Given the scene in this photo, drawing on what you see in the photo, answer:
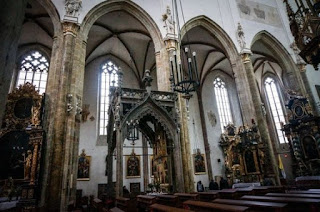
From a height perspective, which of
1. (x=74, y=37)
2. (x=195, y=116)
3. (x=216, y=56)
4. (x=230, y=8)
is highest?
(x=230, y=8)

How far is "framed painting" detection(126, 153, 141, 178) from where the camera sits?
15.8 metres

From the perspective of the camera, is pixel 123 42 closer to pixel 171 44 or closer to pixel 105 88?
pixel 105 88

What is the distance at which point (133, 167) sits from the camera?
1606cm

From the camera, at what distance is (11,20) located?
1.45 m

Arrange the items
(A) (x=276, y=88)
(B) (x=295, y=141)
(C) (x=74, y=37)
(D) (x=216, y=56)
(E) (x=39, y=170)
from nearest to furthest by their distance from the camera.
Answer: (E) (x=39, y=170)
(C) (x=74, y=37)
(B) (x=295, y=141)
(D) (x=216, y=56)
(A) (x=276, y=88)

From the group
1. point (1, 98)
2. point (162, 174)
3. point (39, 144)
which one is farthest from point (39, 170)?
point (1, 98)

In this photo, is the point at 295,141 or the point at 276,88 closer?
the point at 295,141

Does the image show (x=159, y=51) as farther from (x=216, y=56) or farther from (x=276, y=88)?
(x=276, y=88)

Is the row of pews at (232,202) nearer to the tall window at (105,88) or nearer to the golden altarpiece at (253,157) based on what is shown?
the golden altarpiece at (253,157)

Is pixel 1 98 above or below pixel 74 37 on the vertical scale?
below

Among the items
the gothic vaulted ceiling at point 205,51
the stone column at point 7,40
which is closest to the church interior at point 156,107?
the stone column at point 7,40

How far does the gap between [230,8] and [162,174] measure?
14006 millimetres

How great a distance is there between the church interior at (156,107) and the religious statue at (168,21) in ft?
0.22

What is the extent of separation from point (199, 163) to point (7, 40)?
18377 mm
